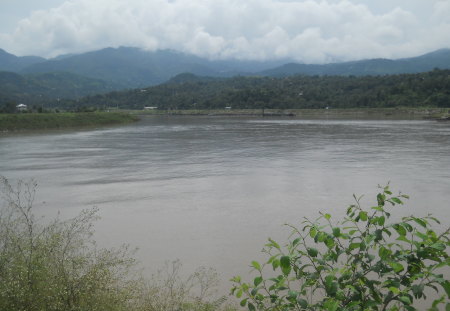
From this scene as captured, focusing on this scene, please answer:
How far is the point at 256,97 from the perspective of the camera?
5364 inches

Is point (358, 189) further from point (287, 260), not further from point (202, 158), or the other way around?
point (287, 260)

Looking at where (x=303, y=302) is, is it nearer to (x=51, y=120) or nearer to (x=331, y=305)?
(x=331, y=305)

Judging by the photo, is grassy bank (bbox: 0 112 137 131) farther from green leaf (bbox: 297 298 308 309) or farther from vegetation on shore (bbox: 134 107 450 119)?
green leaf (bbox: 297 298 308 309)

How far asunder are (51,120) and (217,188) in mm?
55286

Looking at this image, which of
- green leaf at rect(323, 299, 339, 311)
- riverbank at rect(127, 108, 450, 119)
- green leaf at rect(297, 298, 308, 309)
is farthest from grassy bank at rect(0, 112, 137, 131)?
green leaf at rect(323, 299, 339, 311)

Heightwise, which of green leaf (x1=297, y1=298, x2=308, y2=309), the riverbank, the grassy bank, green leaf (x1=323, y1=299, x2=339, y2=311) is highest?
green leaf (x1=323, y1=299, x2=339, y2=311)

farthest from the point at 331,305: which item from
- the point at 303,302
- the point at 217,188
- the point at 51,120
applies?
the point at 51,120

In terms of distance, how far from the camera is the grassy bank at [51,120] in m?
57.8

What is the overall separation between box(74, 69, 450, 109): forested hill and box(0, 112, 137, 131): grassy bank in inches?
2556

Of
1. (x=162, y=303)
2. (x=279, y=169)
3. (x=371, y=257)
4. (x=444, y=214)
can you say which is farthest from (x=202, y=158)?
(x=371, y=257)

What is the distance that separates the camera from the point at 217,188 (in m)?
17.0

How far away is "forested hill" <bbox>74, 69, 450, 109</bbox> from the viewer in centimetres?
10625

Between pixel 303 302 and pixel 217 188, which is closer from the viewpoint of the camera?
pixel 303 302

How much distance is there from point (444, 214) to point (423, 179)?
6.07 metres
